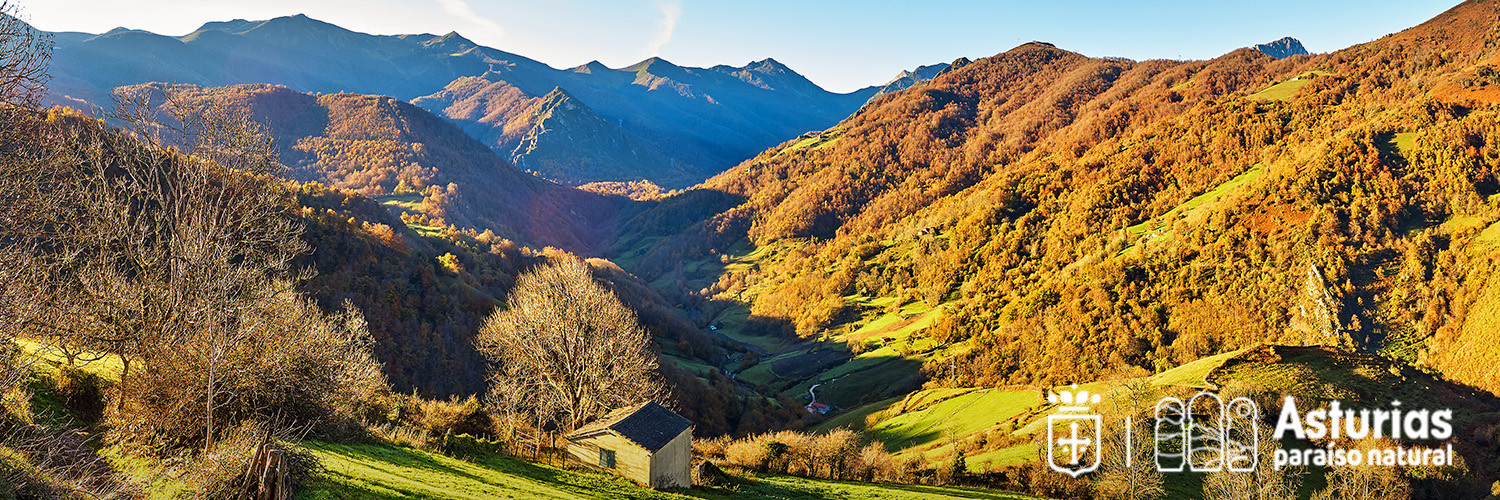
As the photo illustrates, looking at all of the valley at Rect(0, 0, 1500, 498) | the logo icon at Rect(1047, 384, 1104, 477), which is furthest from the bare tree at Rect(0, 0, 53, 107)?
the logo icon at Rect(1047, 384, 1104, 477)

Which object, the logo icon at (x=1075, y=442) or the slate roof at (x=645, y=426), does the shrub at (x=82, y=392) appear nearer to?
the slate roof at (x=645, y=426)

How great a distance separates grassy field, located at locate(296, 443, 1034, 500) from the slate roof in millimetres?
1710

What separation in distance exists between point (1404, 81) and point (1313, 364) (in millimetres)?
97439

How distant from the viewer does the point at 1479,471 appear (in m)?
32.4

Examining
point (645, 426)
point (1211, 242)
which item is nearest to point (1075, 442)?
point (645, 426)

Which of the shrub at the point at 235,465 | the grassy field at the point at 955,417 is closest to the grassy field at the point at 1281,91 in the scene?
the grassy field at the point at 955,417

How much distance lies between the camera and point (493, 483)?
20125 millimetres

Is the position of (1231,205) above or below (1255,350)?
above

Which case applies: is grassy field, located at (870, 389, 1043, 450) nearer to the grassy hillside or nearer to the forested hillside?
the grassy hillside

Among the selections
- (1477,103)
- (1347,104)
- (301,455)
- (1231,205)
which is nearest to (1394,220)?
(1231,205)

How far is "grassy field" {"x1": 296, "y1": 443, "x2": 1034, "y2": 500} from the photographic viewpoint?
15422mm

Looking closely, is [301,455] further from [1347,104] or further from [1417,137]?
[1347,104]

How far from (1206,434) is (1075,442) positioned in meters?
6.39

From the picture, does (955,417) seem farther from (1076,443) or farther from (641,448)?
(641,448)
